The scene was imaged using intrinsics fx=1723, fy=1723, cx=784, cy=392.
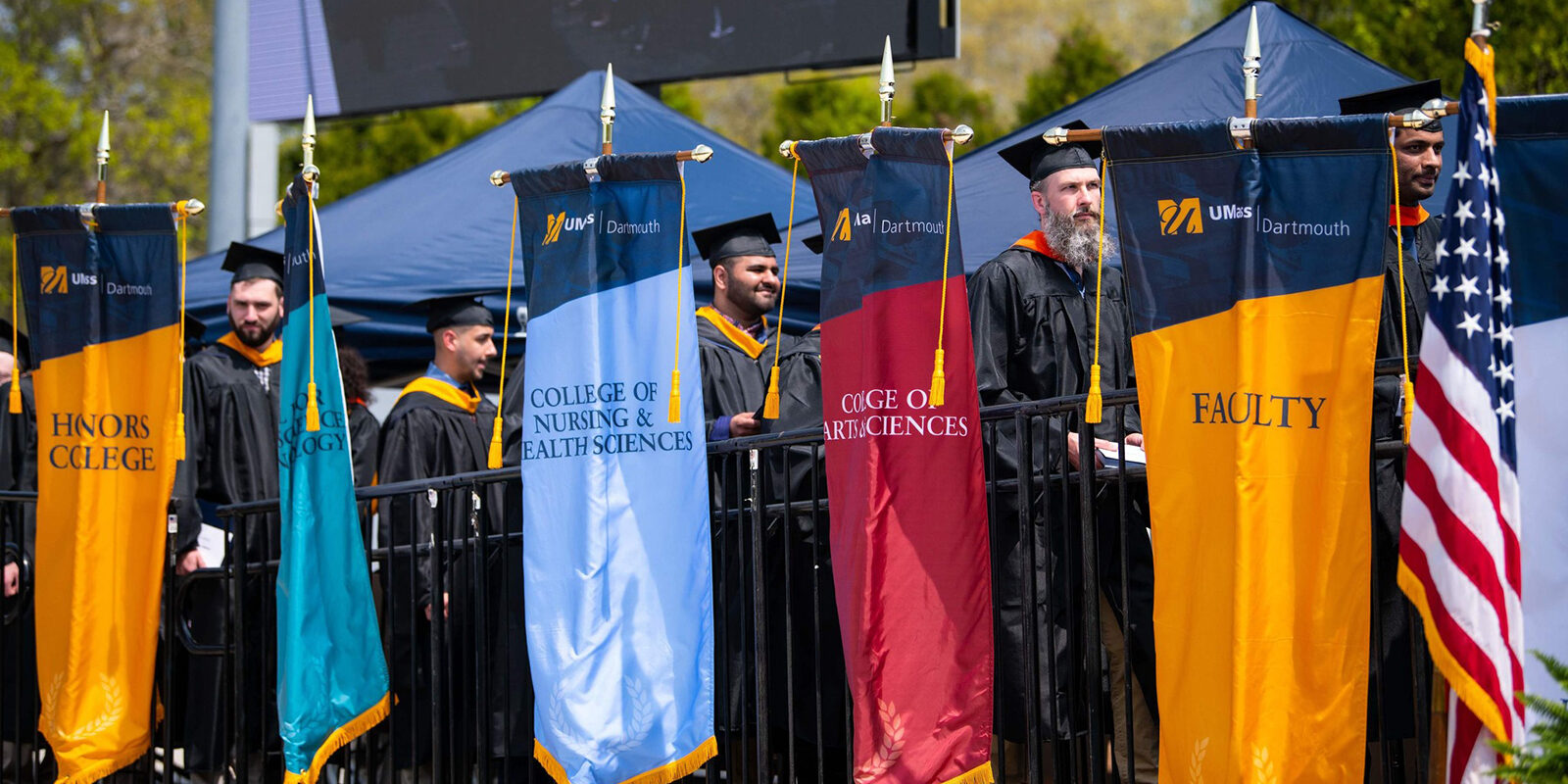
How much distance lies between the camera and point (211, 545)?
731cm

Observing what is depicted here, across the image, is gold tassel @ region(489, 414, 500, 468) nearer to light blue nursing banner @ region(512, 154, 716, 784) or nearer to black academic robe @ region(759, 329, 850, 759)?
light blue nursing banner @ region(512, 154, 716, 784)

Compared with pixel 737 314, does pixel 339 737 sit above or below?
below

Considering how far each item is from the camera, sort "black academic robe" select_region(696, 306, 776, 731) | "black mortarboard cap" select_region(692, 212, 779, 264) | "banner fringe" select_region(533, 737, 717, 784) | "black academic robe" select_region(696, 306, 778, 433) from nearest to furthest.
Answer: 1. "banner fringe" select_region(533, 737, 717, 784)
2. "black academic robe" select_region(696, 306, 776, 731)
3. "black academic robe" select_region(696, 306, 778, 433)
4. "black mortarboard cap" select_region(692, 212, 779, 264)

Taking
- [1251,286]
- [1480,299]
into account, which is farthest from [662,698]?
[1480,299]

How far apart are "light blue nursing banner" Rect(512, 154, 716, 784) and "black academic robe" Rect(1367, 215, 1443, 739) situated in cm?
198

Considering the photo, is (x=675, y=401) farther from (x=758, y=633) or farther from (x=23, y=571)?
(x=23, y=571)

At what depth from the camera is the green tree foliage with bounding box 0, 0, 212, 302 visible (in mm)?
24766

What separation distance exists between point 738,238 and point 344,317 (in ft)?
7.75

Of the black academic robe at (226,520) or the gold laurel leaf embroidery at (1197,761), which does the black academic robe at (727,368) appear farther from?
the gold laurel leaf embroidery at (1197,761)

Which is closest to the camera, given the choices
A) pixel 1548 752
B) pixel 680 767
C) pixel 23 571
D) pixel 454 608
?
pixel 1548 752

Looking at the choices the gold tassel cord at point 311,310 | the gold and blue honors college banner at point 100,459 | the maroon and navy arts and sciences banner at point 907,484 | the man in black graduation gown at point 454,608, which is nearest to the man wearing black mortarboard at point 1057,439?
the maroon and navy arts and sciences banner at point 907,484

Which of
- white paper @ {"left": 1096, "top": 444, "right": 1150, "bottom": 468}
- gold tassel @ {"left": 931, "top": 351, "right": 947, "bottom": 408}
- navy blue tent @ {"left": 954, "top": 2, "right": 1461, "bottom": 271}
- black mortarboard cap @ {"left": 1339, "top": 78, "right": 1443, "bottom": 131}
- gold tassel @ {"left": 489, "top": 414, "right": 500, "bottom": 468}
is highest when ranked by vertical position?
navy blue tent @ {"left": 954, "top": 2, "right": 1461, "bottom": 271}

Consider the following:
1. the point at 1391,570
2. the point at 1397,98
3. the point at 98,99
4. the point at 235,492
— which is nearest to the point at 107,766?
the point at 235,492

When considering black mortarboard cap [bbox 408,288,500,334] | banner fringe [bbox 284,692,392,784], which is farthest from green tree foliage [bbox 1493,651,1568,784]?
black mortarboard cap [bbox 408,288,500,334]
